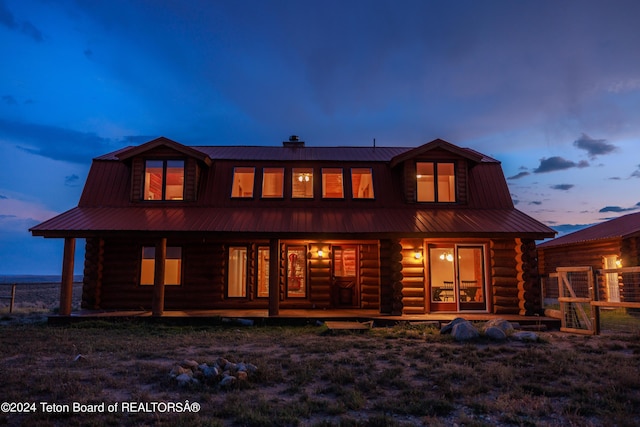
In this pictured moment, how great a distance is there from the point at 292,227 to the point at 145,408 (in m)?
8.56

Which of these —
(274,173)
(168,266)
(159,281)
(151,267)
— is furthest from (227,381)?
(274,173)

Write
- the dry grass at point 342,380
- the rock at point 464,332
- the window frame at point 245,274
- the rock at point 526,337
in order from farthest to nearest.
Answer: the window frame at point 245,274 → the rock at point 464,332 → the rock at point 526,337 → the dry grass at point 342,380

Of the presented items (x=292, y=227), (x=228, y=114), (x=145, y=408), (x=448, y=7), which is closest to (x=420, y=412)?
(x=145, y=408)

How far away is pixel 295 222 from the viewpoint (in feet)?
44.9

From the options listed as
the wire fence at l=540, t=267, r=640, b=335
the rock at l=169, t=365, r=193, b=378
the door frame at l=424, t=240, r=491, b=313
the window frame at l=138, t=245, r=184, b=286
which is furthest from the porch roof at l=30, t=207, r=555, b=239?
the rock at l=169, t=365, r=193, b=378

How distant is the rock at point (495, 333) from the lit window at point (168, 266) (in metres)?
10.8

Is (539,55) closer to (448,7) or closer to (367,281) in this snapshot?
(448,7)

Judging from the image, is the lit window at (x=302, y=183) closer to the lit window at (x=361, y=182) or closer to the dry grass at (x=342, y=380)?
the lit window at (x=361, y=182)

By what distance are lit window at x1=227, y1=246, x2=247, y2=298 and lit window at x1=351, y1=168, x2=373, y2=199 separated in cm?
506

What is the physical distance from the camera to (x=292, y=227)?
13.2m

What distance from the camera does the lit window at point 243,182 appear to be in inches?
631

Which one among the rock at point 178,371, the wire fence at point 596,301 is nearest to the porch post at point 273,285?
the rock at point 178,371

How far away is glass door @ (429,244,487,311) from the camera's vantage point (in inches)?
556

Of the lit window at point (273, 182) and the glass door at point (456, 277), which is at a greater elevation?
the lit window at point (273, 182)
